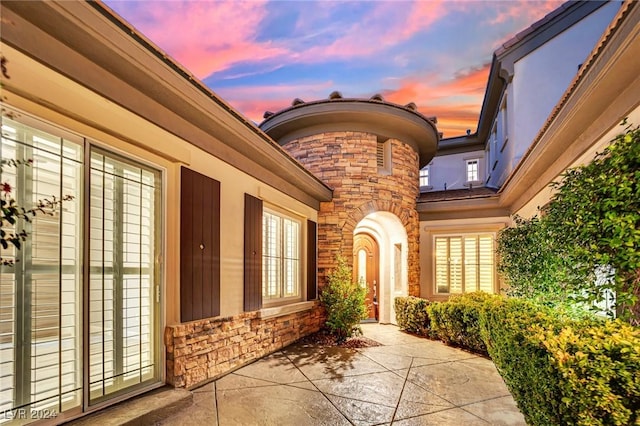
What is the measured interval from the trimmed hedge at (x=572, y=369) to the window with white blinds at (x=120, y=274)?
374 centimetres

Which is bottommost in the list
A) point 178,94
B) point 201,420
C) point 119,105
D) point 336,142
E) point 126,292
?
point 201,420

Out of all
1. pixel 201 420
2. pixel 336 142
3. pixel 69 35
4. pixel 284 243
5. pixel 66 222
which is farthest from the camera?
pixel 336 142

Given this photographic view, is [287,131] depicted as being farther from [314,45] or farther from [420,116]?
[314,45]

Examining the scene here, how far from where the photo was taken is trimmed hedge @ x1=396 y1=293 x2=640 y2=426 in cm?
199

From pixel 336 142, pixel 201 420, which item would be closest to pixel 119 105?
pixel 201 420

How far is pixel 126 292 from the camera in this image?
3457 mm

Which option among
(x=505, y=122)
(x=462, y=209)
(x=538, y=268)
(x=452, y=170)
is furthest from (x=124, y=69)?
(x=452, y=170)

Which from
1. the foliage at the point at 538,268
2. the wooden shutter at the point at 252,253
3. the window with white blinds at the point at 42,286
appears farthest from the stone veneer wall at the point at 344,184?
the window with white blinds at the point at 42,286

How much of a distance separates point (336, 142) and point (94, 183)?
626cm

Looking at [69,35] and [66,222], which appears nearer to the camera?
[69,35]

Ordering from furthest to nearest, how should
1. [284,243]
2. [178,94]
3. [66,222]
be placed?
1. [284,243]
2. [178,94]
3. [66,222]

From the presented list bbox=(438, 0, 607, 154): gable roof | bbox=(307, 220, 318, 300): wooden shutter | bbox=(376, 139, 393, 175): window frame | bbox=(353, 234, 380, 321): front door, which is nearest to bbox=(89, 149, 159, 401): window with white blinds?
bbox=(307, 220, 318, 300): wooden shutter

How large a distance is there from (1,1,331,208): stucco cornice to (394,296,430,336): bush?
5.50 m

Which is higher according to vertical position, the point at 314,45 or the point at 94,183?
the point at 314,45
